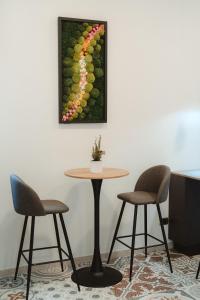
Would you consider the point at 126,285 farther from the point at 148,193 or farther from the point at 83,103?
the point at 83,103

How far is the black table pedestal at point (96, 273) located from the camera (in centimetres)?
327

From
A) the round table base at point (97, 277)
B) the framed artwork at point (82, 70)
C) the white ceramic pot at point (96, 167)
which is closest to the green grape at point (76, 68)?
the framed artwork at point (82, 70)

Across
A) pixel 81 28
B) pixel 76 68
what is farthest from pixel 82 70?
pixel 81 28

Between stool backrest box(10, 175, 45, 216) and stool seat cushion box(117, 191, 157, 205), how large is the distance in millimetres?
836

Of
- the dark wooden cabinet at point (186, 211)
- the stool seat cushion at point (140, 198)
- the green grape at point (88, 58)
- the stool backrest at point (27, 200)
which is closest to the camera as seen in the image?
the stool backrest at point (27, 200)

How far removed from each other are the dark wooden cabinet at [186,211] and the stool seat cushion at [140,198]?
17.2 inches

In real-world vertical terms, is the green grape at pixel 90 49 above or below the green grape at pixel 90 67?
above

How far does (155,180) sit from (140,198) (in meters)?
0.34

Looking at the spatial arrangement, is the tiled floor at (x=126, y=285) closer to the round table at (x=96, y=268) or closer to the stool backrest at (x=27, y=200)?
the round table at (x=96, y=268)

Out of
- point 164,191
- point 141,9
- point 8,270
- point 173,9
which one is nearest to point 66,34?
point 141,9

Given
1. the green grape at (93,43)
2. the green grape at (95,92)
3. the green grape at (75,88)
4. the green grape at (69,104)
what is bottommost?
the green grape at (69,104)

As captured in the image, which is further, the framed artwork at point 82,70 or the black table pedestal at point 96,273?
the framed artwork at point 82,70

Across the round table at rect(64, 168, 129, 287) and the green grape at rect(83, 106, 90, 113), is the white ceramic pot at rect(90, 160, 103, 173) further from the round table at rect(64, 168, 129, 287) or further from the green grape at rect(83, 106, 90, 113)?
the green grape at rect(83, 106, 90, 113)

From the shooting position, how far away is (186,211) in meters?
3.86
